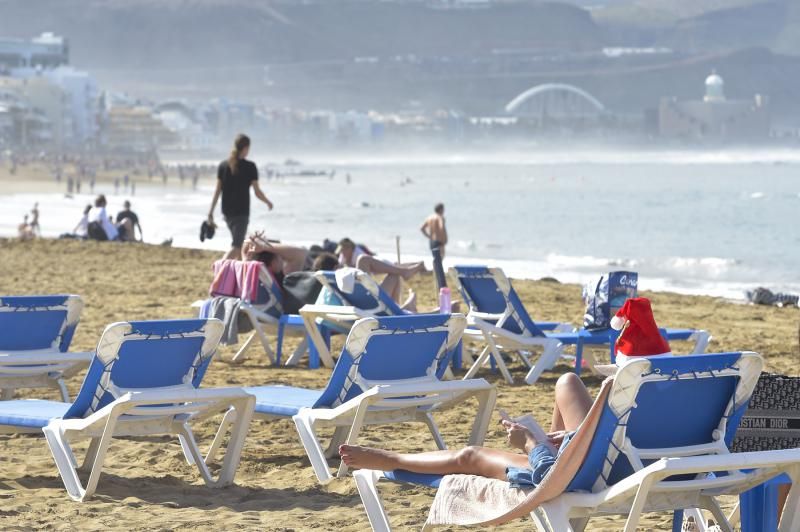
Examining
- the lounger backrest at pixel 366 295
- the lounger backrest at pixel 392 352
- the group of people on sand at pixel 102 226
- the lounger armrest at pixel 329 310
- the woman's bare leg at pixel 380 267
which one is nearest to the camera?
the lounger backrest at pixel 392 352

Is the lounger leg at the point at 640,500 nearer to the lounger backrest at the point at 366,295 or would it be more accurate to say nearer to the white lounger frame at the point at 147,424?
the white lounger frame at the point at 147,424

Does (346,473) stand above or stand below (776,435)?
below

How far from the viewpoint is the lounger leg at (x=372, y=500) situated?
10.8ft

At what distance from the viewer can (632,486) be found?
9.45 feet

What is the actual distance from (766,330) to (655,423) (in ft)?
22.9

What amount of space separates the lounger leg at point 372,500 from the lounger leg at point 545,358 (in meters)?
3.26

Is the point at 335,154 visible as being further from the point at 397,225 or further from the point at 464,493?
the point at 464,493

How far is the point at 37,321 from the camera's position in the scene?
5.09 m

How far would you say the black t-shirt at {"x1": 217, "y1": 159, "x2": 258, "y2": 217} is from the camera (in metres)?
9.06

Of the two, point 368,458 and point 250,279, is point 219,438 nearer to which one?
point 368,458

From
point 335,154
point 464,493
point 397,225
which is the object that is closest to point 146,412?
point 464,493

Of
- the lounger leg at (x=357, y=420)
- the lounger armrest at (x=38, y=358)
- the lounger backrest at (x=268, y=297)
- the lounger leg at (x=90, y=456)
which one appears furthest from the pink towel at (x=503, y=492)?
the lounger backrest at (x=268, y=297)

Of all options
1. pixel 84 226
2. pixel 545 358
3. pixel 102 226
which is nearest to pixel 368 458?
pixel 545 358

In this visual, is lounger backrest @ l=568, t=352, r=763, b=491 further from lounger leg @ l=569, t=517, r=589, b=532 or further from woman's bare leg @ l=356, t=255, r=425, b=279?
woman's bare leg @ l=356, t=255, r=425, b=279
